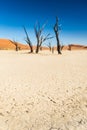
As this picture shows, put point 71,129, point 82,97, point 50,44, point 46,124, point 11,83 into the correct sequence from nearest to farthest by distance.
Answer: point 71,129 → point 46,124 → point 82,97 → point 11,83 → point 50,44

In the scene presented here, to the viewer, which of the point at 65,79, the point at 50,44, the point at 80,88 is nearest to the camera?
the point at 80,88

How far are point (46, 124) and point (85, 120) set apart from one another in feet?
3.50

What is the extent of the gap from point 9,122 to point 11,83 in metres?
4.20

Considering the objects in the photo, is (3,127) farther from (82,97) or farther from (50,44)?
(50,44)

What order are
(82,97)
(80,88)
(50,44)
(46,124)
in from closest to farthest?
(46,124) < (82,97) < (80,88) < (50,44)

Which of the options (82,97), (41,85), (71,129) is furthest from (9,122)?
(41,85)

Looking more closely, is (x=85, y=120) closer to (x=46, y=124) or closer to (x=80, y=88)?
(x=46, y=124)

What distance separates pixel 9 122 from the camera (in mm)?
6395

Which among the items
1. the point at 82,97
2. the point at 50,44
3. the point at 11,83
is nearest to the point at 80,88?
the point at 82,97

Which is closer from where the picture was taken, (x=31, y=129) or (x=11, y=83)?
(x=31, y=129)

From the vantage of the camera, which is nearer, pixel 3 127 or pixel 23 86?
pixel 3 127

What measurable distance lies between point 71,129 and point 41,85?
14.7ft

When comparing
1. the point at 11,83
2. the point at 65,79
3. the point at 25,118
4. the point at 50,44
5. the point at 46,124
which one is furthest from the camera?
the point at 50,44

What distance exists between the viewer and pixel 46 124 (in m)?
6.22
